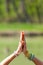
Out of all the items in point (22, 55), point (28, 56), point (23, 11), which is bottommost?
point (22, 55)

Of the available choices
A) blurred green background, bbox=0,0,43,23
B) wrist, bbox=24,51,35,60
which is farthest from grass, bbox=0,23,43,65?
blurred green background, bbox=0,0,43,23

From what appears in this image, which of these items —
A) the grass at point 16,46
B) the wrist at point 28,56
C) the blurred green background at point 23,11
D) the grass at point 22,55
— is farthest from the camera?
the blurred green background at point 23,11

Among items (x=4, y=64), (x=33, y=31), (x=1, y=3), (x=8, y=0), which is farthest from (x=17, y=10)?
(x=4, y=64)

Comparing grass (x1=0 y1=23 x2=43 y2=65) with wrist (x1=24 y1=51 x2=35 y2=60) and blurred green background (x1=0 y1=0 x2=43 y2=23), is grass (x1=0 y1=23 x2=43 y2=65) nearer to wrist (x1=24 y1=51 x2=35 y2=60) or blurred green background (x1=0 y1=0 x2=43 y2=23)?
wrist (x1=24 y1=51 x2=35 y2=60)

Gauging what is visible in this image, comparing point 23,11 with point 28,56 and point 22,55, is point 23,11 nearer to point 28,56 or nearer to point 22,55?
point 22,55

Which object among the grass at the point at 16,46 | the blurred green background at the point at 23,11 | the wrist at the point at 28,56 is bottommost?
the grass at the point at 16,46

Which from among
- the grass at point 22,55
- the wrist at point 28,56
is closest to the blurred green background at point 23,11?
the grass at point 22,55

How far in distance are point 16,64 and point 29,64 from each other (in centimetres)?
30

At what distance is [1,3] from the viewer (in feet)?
121

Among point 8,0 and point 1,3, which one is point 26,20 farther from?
point 1,3

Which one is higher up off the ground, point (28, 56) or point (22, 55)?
point (28, 56)

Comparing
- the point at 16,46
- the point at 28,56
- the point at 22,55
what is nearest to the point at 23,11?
the point at 16,46

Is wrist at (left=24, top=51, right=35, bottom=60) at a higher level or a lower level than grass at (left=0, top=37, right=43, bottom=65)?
higher

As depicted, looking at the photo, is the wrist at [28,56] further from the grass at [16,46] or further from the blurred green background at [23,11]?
the blurred green background at [23,11]
